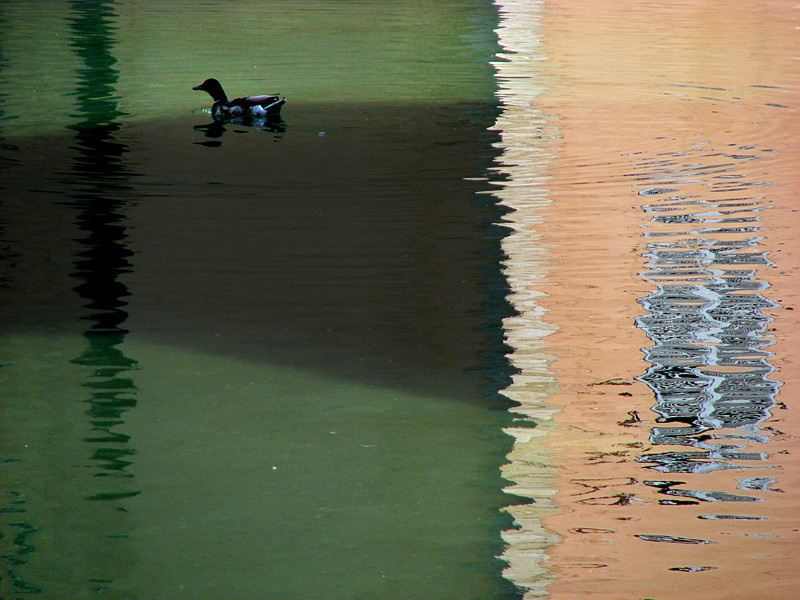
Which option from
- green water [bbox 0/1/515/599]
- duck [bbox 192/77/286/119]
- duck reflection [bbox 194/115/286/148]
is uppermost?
duck [bbox 192/77/286/119]

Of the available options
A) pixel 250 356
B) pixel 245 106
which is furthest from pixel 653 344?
pixel 245 106

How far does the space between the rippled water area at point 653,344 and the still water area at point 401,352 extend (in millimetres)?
14

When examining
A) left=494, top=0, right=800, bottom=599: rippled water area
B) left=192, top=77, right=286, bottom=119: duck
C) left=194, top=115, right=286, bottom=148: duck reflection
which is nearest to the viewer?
left=494, top=0, right=800, bottom=599: rippled water area

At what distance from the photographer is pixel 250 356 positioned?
4012 millimetres

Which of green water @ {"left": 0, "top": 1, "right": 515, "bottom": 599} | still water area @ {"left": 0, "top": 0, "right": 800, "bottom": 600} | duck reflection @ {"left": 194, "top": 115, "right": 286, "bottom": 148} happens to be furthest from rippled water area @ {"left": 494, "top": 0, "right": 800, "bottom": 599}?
duck reflection @ {"left": 194, "top": 115, "right": 286, "bottom": 148}

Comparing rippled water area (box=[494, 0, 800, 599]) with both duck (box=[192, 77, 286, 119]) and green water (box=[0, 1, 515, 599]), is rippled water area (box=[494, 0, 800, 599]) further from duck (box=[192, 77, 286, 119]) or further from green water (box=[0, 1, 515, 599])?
duck (box=[192, 77, 286, 119])

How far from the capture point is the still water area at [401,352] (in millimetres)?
2771

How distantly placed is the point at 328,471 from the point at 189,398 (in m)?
0.71

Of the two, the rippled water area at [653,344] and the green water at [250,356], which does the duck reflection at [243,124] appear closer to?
the green water at [250,356]

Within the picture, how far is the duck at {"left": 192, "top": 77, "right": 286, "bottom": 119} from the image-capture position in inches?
321

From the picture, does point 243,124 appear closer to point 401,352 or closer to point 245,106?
point 245,106

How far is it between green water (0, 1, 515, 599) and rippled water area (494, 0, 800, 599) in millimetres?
153

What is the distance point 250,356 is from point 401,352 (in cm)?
51

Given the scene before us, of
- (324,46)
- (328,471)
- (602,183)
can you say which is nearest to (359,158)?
(602,183)
